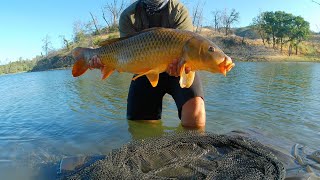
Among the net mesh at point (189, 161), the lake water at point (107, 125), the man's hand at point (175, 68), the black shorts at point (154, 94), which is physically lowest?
the lake water at point (107, 125)

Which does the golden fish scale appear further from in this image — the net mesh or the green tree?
the green tree

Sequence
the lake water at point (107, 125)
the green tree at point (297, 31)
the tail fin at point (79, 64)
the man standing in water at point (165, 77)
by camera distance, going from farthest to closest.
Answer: the green tree at point (297, 31) → the man standing in water at point (165, 77) → the lake water at point (107, 125) → the tail fin at point (79, 64)

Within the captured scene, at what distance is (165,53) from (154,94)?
4.60ft

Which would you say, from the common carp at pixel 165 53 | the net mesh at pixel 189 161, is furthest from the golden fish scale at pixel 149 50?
the net mesh at pixel 189 161

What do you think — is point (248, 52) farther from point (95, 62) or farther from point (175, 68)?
point (175, 68)

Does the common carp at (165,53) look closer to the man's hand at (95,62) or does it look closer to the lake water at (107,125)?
the man's hand at (95,62)

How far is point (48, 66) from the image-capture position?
151 ft

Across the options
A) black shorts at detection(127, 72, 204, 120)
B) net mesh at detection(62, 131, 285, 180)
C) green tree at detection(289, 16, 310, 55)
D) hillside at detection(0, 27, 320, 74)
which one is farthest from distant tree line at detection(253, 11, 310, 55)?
net mesh at detection(62, 131, 285, 180)

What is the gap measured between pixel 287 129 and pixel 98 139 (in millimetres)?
2558

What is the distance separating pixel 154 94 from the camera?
4121 mm

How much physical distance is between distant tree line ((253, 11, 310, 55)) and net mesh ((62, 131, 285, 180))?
40.9 m

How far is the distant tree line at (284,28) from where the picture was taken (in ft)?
Result: 137

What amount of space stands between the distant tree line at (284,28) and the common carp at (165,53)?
4106cm

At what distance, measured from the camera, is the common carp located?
8.87ft
